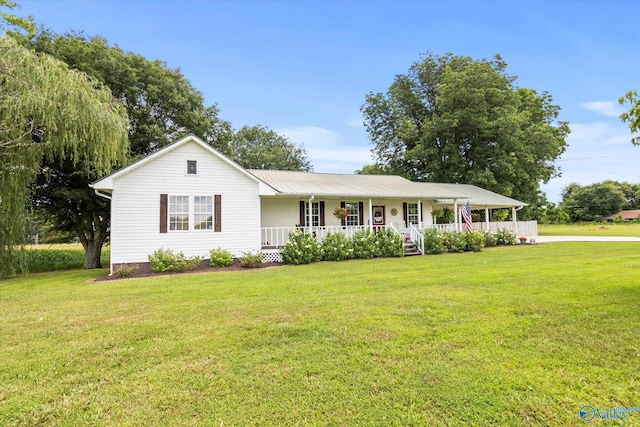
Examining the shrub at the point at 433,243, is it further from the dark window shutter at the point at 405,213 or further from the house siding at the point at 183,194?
the house siding at the point at 183,194

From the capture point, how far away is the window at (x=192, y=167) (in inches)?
498

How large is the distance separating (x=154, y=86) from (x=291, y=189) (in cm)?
970

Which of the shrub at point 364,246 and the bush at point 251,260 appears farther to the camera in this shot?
the shrub at point 364,246

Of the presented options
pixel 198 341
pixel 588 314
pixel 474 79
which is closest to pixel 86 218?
pixel 198 341

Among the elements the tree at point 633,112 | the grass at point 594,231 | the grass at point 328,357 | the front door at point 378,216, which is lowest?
the grass at point 328,357

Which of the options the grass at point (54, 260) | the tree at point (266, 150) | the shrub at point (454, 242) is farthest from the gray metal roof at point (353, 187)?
the tree at point (266, 150)

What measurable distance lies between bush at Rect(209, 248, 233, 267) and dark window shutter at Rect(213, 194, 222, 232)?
924 mm

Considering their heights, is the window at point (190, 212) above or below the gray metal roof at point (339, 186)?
below

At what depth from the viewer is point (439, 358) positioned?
3.43 metres

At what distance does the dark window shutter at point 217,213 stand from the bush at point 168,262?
160cm

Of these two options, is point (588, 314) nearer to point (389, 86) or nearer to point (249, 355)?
point (249, 355)

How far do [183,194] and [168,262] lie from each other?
2.67 metres

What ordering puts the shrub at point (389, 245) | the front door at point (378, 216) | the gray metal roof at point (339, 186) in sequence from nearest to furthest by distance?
1. the shrub at point (389, 245)
2. the gray metal roof at point (339, 186)
3. the front door at point (378, 216)

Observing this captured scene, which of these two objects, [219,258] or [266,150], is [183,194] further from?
[266,150]
